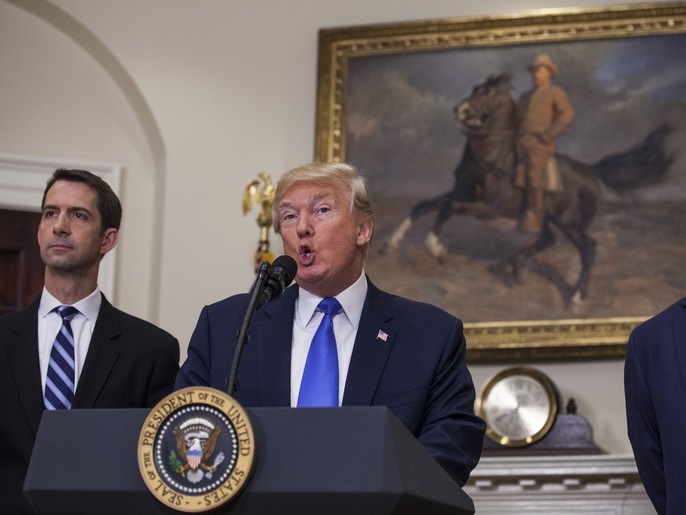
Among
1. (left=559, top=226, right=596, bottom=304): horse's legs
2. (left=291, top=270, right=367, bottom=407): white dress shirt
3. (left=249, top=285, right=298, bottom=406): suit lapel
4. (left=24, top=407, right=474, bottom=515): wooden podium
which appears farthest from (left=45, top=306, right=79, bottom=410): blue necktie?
(left=559, top=226, right=596, bottom=304): horse's legs

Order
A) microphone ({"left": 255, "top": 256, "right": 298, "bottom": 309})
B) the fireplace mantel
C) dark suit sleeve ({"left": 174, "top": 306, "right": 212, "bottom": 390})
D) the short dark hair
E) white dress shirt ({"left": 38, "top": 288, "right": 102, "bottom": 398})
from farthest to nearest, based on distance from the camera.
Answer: the fireplace mantel
the short dark hair
white dress shirt ({"left": 38, "top": 288, "right": 102, "bottom": 398})
dark suit sleeve ({"left": 174, "top": 306, "right": 212, "bottom": 390})
microphone ({"left": 255, "top": 256, "right": 298, "bottom": 309})

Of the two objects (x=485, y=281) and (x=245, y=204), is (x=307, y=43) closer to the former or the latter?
(x=245, y=204)

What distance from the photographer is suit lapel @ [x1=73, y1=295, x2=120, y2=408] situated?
358 cm

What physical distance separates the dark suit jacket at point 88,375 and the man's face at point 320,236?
2.17ft

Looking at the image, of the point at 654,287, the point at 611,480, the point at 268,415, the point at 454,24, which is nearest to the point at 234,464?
the point at 268,415

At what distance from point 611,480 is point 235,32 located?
10.9 ft

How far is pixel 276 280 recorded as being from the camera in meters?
2.80

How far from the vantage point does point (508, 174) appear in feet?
21.4

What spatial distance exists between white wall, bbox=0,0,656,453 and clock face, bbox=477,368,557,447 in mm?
1529

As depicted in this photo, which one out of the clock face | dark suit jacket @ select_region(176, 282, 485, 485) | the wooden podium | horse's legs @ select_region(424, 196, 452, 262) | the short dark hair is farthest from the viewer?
horse's legs @ select_region(424, 196, 452, 262)

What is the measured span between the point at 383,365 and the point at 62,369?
1058mm

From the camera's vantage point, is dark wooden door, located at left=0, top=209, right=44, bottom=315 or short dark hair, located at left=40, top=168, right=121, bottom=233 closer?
short dark hair, located at left=40, top=168, right=121, bottom=233

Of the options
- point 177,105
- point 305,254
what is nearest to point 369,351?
point 305,254

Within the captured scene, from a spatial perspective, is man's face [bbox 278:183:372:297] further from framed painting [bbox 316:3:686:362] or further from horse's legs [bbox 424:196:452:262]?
horse's legs [bbox 424:196:452:262]
